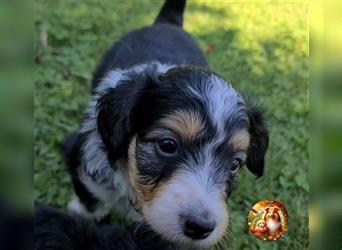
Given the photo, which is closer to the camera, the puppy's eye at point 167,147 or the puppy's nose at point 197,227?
the puppy's nose at point 197,227

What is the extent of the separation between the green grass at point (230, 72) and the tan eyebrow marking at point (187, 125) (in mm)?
684

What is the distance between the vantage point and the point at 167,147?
2.39 m

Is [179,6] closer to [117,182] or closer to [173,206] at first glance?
[117,182]

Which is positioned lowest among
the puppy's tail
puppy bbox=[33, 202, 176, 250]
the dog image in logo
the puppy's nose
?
the dog image in logo

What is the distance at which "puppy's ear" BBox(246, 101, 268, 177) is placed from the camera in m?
2.77

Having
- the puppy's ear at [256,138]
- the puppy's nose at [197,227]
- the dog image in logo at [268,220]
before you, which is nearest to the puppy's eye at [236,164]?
the puppy's ear at [256,138]

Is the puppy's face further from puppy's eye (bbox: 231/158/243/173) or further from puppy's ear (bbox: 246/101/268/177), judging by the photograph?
puppy's ear (bbox: 246/101/268/177)

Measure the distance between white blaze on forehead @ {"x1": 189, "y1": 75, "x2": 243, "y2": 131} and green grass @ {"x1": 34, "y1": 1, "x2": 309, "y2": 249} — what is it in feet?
1.54

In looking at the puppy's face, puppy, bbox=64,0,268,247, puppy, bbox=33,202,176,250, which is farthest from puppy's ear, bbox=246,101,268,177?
puppy, bbox=33,202,176,250

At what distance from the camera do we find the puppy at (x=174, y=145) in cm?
225

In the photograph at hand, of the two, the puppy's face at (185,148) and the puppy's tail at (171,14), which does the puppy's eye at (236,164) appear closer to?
the puppy's face at (185,148)

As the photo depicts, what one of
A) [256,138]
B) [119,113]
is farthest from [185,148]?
[256,138]

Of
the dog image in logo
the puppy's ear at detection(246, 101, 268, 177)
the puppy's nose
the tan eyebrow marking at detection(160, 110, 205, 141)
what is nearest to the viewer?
the puppy's nose

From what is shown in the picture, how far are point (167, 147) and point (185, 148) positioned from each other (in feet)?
0.29
